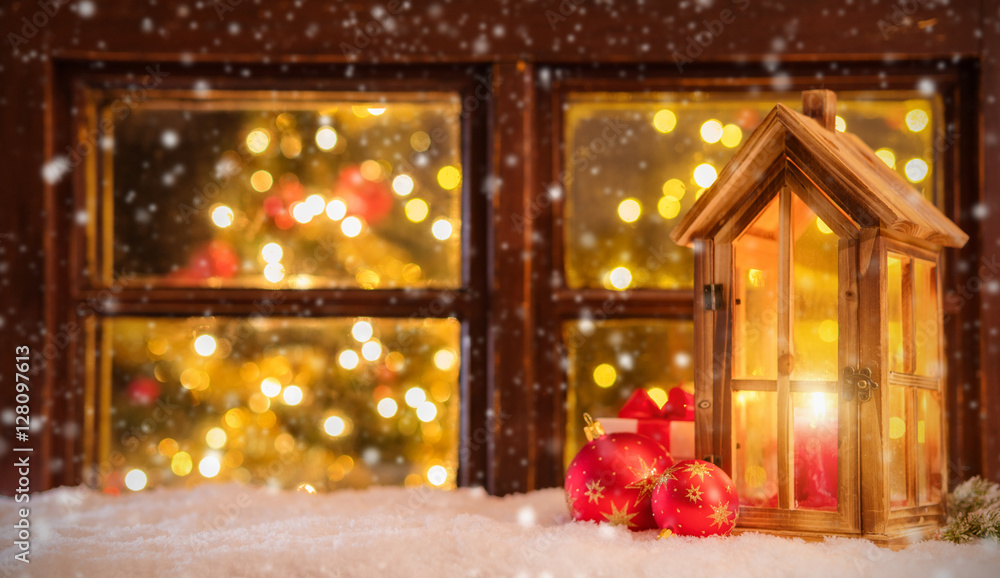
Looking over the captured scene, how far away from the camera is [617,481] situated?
1099 millimetres

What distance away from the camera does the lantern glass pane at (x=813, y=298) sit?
3.43 ft

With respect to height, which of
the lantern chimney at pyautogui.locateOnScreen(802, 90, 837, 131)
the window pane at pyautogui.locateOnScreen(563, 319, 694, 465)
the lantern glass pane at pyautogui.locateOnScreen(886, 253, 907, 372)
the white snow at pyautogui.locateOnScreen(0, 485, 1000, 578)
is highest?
the lantern chimney at pyautogui.locateOnScreen(802, 90, 837, 131)

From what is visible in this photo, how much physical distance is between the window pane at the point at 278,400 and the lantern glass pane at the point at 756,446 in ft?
2.04

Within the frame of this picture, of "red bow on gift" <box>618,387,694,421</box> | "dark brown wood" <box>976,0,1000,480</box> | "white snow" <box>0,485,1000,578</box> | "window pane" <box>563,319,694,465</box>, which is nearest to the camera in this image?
"white snow" <box>0,485,1000,578</box>

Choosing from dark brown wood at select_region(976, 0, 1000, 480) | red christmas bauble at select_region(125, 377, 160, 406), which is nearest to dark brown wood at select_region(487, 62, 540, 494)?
red christmas bauble at select_region(125, 377, 160, 406)

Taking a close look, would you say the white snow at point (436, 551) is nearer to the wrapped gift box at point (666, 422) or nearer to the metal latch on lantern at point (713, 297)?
the wrapped gift box at point (666, 422)

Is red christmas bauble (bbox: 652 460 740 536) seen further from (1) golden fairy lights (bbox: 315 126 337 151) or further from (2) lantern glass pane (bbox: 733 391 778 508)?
(1) golden fairy lights (bbox: 315 126 337 151)

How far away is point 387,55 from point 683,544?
1068 millimetres

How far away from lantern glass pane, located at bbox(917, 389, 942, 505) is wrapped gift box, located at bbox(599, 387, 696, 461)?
339 mm

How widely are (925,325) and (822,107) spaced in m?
0.38

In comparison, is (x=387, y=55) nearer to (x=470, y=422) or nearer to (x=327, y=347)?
(x=327, y=347)

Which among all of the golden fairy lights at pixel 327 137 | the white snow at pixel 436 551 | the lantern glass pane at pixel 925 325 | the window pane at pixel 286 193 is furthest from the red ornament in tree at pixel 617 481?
the golden fairy lights at pixel 327 137

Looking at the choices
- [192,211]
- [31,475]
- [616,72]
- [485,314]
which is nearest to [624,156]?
[616,72]

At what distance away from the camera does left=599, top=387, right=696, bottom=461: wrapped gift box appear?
4.01ft
